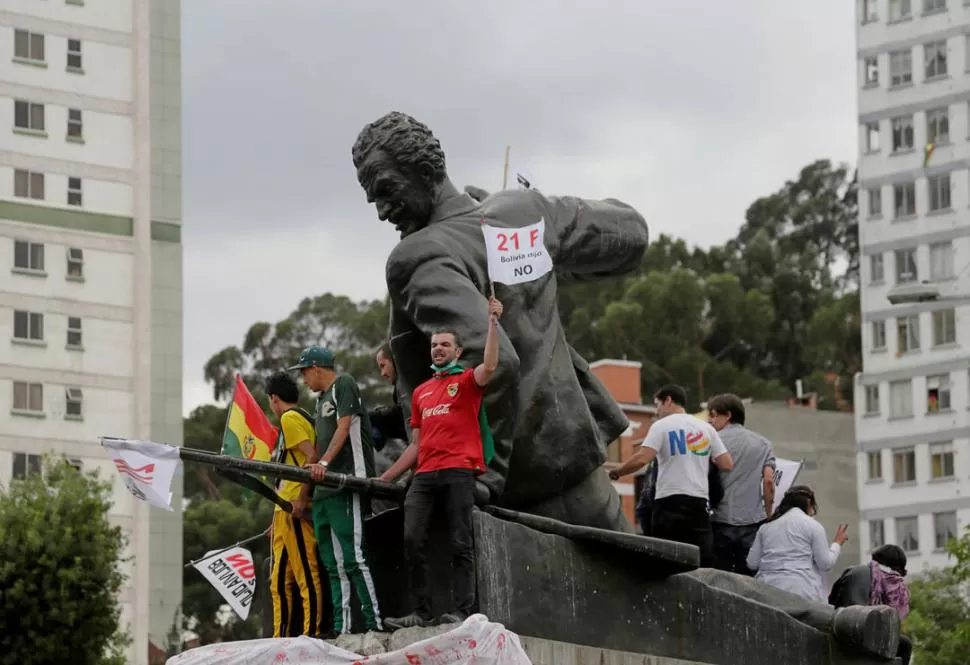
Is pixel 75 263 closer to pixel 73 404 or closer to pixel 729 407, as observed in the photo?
pixel 73 404

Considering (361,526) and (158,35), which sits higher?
(158,35)

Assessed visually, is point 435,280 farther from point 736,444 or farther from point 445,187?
point 736,444

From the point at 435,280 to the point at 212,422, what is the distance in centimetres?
7766

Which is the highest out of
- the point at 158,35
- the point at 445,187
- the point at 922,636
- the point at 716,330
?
the point at 158,35

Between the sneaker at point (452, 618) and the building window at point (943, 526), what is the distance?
7619cm

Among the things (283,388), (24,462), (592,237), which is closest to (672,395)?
(592,237)

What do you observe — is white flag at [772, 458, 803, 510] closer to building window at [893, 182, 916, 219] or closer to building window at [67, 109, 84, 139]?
building window at [67, 109, 84, 139]

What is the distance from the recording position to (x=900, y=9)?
307ft

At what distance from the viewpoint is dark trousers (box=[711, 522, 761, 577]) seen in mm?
17047

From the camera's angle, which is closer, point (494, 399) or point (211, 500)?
point (494, 399)

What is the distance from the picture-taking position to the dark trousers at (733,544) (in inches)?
671

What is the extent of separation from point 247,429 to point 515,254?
6.34ft

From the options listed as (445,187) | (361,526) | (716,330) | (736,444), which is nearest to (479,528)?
(361,526)

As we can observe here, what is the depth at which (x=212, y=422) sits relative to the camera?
9150 cm
